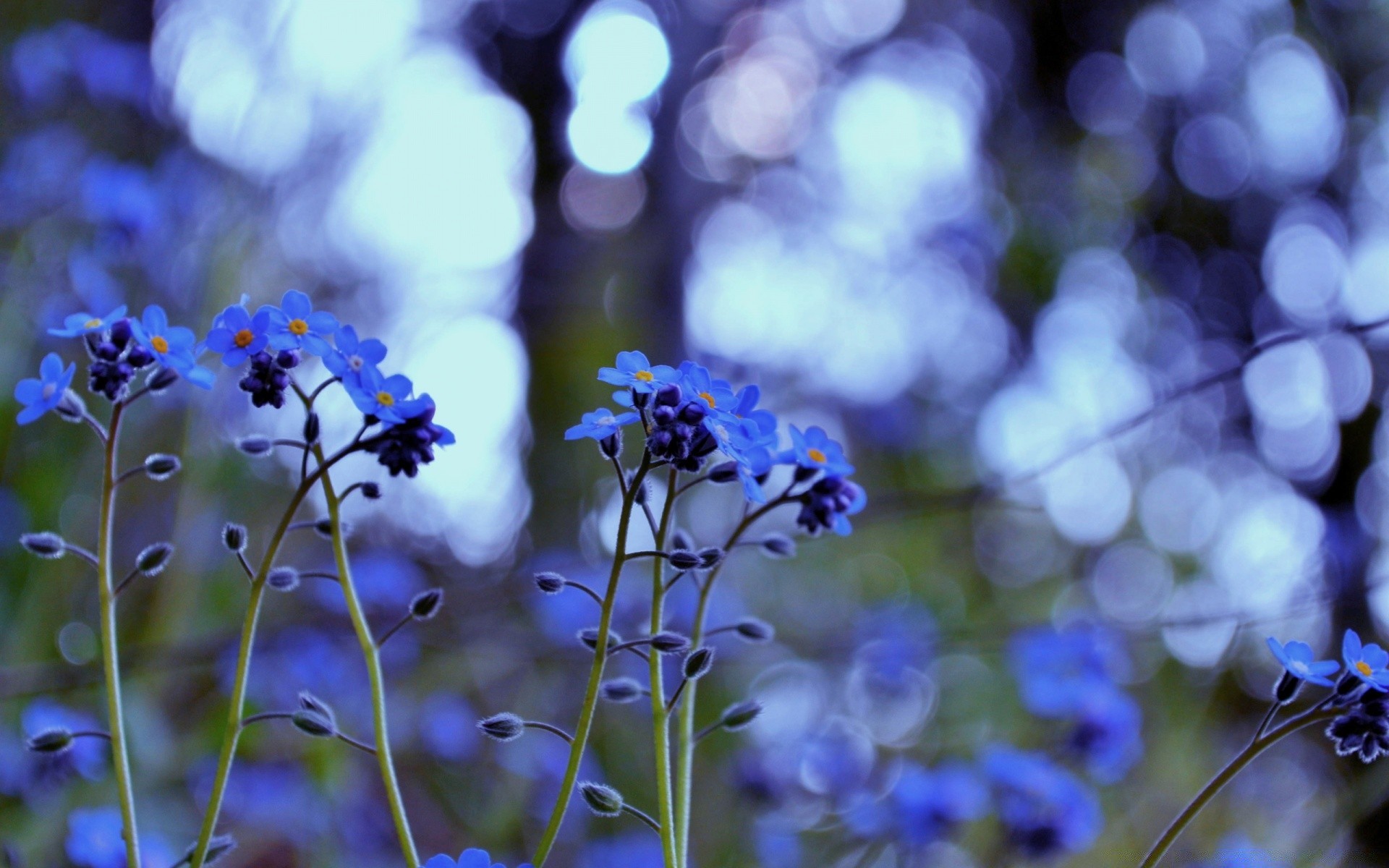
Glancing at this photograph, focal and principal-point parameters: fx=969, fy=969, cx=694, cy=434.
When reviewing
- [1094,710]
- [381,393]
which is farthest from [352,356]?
[1094,710]

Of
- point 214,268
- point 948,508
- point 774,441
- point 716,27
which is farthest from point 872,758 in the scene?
point 716,27

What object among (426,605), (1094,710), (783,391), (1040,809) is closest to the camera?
(426,605)

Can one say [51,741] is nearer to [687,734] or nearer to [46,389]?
[46,389]

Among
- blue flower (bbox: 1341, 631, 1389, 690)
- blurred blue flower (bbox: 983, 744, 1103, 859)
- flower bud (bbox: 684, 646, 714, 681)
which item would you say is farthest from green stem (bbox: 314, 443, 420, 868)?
blurred blue flower (bbox: 983, 744, 1103, 859)

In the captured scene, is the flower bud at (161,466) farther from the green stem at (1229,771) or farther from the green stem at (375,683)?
the green stem at (1229,771)

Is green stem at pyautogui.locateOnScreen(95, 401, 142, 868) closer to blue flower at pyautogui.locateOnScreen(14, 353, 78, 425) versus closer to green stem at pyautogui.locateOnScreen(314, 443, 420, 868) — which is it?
blue flower at pyautogui.locateOnScreen(14, 353, 78, 425)
